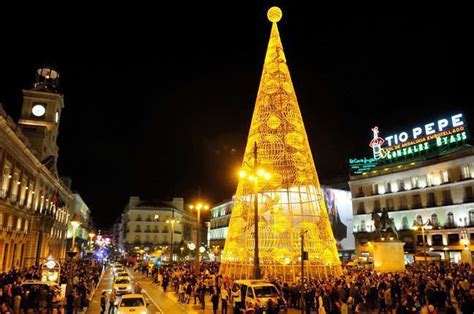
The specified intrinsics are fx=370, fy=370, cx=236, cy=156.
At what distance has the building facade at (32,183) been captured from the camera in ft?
105

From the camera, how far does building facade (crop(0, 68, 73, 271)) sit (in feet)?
105

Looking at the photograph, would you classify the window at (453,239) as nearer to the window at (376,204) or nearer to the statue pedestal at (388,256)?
the window at (376,204)

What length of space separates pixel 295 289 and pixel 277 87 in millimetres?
13194

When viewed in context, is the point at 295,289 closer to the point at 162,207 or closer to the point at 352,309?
the point at 352,309

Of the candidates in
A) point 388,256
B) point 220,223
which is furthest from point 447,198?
point 220,223

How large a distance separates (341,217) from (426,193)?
1641 cm

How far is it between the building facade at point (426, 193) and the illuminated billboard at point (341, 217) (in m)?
3.32

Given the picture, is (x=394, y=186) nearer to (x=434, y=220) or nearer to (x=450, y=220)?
(x=434, y=220)

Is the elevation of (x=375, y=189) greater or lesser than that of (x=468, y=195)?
greater

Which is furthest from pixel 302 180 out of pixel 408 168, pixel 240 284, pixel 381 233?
pixel 408 168

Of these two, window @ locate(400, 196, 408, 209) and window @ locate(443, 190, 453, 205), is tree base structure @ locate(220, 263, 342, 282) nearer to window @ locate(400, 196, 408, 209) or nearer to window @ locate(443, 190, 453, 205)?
window @ locate(443, 190, 453, 205)

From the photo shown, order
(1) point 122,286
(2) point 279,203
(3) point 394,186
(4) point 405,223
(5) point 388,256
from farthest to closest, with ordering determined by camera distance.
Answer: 1. (3) point 394,186
2. (4) point 405,223
3. (5) point 388,256
4. (1) point 122,286
5. (2) point 279,203

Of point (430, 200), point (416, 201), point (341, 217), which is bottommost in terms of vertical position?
point (341, 217)

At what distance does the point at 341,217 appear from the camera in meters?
63.3
